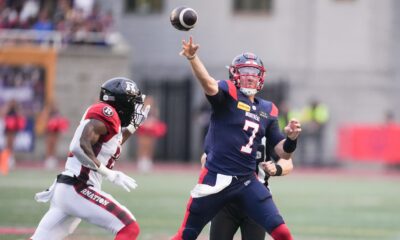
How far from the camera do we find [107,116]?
25.5 ft

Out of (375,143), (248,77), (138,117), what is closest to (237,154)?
(248,77)

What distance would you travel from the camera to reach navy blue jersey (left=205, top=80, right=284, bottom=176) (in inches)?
319

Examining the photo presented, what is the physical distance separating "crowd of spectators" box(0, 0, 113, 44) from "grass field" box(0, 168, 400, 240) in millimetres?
5203

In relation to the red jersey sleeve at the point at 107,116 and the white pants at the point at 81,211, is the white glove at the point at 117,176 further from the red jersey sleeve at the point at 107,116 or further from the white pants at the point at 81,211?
the red jersey sleeve at the point at 107,116

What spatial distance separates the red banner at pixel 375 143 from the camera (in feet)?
86.7

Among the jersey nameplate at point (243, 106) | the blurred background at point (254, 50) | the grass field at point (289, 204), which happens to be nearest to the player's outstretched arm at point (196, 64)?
the jersey nameplate at point (243, 106)

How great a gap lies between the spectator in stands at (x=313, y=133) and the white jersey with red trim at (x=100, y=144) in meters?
20.0

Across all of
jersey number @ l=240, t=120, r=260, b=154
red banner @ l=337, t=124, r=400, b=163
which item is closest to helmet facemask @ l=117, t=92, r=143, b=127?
jersey number @ l=240, t=120, r=260, b=154

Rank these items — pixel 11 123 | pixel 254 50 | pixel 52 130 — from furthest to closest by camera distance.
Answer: pixel 254 50, pixel 52 130, pixel 11 123

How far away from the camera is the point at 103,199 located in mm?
7730

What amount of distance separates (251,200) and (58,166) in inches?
645

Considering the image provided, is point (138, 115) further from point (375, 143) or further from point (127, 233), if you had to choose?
point (375, 143)

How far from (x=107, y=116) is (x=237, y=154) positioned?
1.09 meters

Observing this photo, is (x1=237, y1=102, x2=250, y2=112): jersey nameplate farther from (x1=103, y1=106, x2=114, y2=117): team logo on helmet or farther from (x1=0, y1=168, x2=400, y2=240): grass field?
(x1=0, y1=168, x2=400, y2=240): grass field
